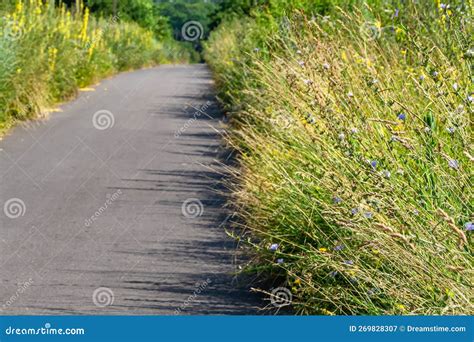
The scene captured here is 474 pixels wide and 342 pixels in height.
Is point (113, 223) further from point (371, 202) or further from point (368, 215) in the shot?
point (368, 215)

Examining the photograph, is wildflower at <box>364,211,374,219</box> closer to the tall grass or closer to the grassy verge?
the tall grass

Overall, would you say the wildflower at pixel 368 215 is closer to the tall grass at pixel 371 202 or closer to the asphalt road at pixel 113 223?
the tall grass at pixel 371 202

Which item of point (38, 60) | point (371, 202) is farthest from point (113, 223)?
point (38, 60)

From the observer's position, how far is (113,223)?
8867 millimetres

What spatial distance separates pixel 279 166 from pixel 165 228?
6.36 ft

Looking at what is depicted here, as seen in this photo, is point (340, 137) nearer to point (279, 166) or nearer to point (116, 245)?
point (279, 166)

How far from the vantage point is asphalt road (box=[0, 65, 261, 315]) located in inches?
253

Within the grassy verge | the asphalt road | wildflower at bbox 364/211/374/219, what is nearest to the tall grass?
wildflower at bbox 364/211/374/219

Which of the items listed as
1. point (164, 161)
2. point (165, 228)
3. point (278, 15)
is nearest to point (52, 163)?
point (164, 161)

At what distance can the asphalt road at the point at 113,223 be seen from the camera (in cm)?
644

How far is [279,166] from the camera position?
7.09 meters

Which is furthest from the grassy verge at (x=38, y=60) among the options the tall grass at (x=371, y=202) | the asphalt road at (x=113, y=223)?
Answer: the tall grass at (x=371, y=202)

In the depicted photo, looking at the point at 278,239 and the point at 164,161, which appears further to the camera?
the point at 164,161

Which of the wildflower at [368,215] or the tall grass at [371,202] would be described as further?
the wildflower at [368,215]
